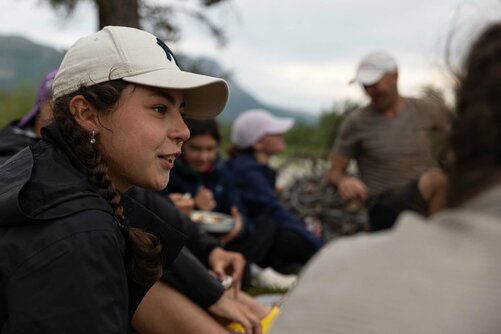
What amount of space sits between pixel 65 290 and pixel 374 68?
13.3 feet

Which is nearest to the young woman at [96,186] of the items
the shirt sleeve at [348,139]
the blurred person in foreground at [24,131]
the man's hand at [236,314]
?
the man's hand at [236,314]

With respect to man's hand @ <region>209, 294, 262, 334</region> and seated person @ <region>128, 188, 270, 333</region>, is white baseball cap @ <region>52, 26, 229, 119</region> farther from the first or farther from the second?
man's hand @ <region>209, 294, 262, 334</region>

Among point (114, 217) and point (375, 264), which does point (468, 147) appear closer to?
point (375, 264)

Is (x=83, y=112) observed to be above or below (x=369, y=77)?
Result: above

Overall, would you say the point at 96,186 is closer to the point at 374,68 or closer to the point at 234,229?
the point at 234,229

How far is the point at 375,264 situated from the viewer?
3.23 feet

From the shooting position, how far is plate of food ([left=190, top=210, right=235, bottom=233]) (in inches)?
175

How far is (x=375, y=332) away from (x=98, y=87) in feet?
4.00

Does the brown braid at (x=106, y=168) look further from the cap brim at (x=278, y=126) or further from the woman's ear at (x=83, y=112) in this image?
the cap brim at (x=278, y=126)

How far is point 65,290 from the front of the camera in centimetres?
151

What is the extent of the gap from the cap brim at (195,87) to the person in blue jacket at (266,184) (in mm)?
3107

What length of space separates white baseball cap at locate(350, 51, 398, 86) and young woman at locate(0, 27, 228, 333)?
304 centimetres

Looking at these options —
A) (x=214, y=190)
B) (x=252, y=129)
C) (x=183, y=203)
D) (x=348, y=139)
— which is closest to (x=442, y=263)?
(x=183, y=203)

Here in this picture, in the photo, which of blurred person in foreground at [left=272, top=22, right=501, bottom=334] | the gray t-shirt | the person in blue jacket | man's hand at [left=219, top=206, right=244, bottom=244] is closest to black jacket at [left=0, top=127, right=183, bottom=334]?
blurred person in foreground at [left=272, top=22, right=501, bottom=334]
